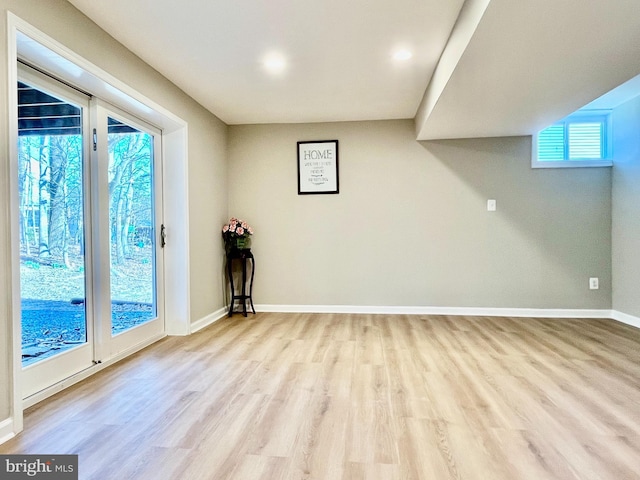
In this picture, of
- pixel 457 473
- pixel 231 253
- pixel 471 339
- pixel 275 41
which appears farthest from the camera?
pixel 231 253

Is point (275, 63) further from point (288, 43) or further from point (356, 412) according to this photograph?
point (356, 412)

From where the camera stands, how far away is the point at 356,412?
191 cm

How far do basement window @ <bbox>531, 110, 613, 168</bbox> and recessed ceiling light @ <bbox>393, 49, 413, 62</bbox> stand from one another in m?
2.29

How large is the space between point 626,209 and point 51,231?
5.20m

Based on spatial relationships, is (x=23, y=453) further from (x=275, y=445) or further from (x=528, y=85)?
(x=528, y=85)

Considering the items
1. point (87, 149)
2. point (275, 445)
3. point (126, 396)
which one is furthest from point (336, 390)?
point (87, 149)

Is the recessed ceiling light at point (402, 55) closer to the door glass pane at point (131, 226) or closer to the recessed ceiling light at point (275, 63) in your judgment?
the recessed ceiling light at point (275, 63)

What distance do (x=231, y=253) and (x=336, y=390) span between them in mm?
2574

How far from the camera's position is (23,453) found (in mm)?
1556

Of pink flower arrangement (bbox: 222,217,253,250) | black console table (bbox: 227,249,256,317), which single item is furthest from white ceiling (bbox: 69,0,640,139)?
black console table (bbox: 227,249,256,317)

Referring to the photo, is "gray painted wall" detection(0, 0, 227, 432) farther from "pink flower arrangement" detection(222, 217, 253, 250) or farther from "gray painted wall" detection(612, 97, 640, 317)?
"gray painted wall" detection(612, 97, 640, 317)

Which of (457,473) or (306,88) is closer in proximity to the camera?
(457,473)

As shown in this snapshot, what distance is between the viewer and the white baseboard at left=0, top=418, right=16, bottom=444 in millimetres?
1645

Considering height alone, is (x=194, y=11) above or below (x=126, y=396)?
above
